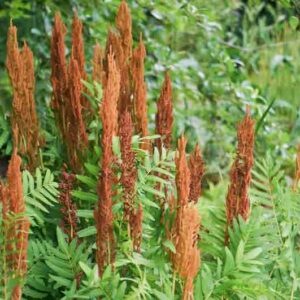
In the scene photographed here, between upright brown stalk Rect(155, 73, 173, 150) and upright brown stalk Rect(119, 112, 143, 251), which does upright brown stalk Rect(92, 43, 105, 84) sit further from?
upright brown stalk Rect(119, 112, 143, 251)

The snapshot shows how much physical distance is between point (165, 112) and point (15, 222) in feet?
2.05

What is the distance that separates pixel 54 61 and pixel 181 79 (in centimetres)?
172

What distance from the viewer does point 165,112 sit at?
2.16 meters

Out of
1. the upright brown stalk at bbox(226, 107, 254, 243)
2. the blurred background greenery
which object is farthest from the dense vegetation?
the blurred background greenery

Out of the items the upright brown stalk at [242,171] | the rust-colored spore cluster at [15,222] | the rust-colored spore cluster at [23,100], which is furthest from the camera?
the rust-colored spore cluster at [23,100]

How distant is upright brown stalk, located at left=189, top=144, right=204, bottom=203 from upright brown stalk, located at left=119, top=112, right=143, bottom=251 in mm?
224

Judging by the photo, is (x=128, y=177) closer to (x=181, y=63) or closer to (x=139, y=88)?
(x=139, y=88)

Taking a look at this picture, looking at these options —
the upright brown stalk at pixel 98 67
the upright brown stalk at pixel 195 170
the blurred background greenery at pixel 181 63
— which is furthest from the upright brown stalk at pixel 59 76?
the blurred background greenery at pixel 181 63

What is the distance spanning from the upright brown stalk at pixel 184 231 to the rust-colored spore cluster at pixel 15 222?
0.33m

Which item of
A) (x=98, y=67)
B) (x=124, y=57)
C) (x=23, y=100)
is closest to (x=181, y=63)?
(x=98, y=67)

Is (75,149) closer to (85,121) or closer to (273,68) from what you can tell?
(85,121)

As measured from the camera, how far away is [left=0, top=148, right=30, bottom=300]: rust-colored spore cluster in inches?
64.5

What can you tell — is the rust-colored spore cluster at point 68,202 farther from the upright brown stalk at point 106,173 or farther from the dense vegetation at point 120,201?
the upright brown stalk at point 106,173

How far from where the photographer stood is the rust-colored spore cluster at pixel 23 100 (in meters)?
2.25
